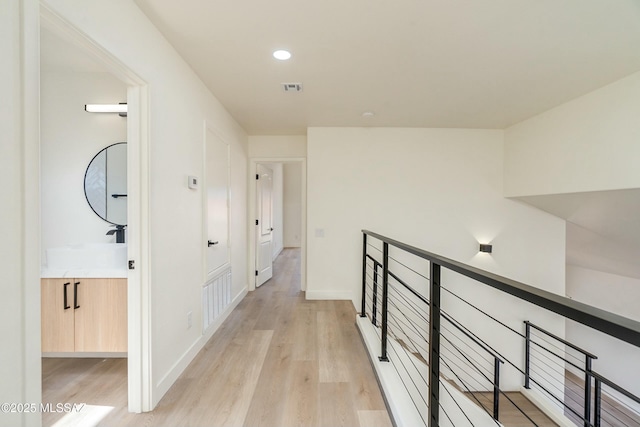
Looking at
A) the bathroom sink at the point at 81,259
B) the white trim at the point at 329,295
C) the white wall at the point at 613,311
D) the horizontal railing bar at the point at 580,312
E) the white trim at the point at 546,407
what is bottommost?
the white trim at the point at 546,407

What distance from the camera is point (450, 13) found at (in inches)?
62.6

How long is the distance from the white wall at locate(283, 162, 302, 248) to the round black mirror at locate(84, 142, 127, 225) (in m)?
6.50

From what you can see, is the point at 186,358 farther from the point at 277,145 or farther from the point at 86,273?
the point at 277,145

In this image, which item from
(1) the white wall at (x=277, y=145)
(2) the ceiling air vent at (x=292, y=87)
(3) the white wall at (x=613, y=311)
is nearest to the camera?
(2) the ceiling air vent at (x=292, y=87)

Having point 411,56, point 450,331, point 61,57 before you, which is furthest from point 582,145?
point 61,57

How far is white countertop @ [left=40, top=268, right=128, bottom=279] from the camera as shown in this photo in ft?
6.02

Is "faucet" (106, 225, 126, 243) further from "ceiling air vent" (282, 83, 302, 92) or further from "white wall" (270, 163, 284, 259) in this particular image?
"white wall" (270, 163, 284, 259)

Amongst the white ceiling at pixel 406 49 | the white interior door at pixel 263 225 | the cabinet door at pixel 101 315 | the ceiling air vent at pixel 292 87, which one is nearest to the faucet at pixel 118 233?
the cabinet door at pixel 101 315

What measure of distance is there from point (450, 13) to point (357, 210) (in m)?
2.52

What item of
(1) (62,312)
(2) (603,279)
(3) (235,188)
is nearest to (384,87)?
(3) (235,188)

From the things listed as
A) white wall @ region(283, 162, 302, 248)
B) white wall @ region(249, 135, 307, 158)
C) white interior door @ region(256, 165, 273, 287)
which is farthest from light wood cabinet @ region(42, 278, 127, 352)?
white wall @ region(283, 162, 302, 248)

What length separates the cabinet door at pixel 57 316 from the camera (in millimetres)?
1830

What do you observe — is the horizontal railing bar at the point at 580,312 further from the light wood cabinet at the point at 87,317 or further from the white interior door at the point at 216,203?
the white interior door at the point at 216,203

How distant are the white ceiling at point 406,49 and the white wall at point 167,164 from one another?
194 mm
